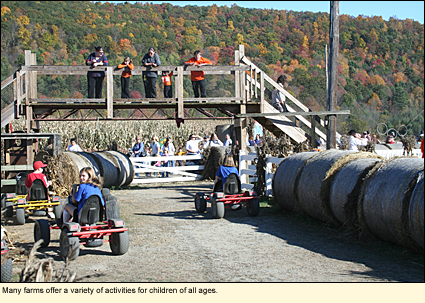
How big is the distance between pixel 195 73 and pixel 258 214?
7213 millimetres

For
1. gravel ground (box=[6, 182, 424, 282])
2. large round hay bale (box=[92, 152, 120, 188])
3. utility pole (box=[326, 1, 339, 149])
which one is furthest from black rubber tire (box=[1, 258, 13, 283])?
Answer: utility pole (box=[326, 1, 339, 149])

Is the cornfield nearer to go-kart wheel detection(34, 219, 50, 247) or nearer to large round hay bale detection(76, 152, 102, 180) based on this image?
large round hay bale detection(76, 152, 102, 180)

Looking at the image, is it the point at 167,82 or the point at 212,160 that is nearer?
the point at 167,82

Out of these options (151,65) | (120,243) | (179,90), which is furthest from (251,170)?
(120,243)

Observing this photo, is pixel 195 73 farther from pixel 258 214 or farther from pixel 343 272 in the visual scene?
pixel 343 272

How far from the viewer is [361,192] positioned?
290 inches

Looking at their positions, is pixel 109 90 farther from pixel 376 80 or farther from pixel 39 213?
pixel 376 80

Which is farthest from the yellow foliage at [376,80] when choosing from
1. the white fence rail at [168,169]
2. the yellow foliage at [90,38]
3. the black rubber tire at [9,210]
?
the black rubber tire at [9,210]

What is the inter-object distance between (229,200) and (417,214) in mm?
4547

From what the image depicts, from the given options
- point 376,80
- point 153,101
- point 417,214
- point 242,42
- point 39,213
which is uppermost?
point 242,42

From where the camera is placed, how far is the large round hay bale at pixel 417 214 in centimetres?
606

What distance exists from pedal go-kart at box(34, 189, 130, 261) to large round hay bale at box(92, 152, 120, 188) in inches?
321

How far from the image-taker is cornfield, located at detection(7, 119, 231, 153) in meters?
29.8
